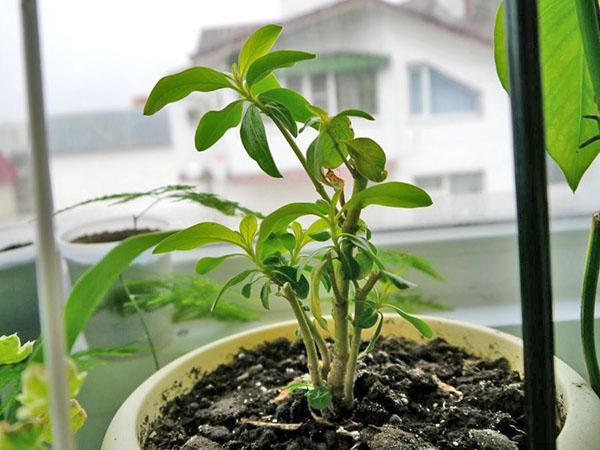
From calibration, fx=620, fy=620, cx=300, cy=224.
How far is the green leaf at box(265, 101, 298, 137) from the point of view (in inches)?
16.2

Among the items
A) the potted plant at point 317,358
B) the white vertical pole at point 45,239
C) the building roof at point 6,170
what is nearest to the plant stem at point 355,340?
the potted plant at point 317,358

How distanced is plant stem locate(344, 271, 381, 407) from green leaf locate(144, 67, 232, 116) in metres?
0.17

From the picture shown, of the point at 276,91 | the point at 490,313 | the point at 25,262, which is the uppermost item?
the point at 276,91

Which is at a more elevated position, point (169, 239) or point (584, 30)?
point (584, 30)

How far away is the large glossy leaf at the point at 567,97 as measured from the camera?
0.48 metres

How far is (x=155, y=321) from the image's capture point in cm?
70

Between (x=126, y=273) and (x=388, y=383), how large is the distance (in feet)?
1.07

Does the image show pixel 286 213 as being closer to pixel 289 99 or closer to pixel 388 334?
pixel 289 99

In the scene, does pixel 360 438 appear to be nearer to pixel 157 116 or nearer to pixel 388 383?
pixel 388 383

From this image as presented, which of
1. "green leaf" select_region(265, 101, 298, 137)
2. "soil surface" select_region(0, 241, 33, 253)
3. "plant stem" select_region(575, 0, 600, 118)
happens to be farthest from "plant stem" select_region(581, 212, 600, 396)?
"soil surface" select_region(0, 241, 33, 253)

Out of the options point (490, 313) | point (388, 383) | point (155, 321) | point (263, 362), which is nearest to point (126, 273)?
point (155, 321)

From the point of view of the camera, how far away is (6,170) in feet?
2.26

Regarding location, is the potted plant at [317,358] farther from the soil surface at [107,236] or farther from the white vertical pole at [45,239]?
the soil surface at [107,236]

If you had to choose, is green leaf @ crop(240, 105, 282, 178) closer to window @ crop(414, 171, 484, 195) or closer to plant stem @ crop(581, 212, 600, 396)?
plant stem @ crop(581, 212, 600, 396)
